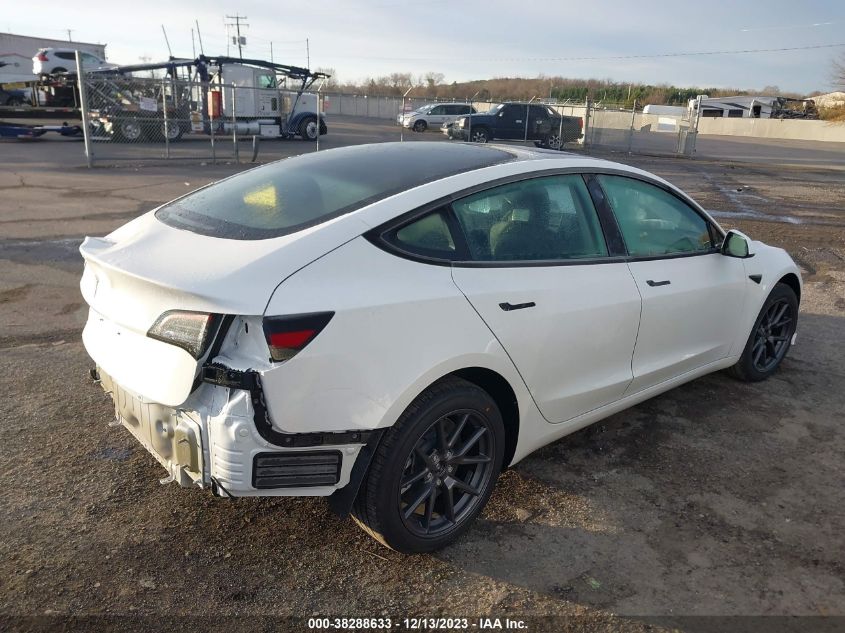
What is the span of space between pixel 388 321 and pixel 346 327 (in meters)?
0.18

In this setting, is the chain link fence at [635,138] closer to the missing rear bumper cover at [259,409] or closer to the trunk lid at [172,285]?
the trunk lid at [172,285]

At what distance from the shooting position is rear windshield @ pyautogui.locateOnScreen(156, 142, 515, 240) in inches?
111

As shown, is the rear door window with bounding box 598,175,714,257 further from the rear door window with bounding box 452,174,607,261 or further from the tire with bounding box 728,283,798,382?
the tire with bounding box 728,283,798,382

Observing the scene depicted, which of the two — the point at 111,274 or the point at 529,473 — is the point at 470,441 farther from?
the point at 111,274

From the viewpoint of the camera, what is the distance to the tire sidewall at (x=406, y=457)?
259 cm

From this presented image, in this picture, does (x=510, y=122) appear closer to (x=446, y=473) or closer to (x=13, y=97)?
(x=13, y=97)

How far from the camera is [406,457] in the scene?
2617 mm

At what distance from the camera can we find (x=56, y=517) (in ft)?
9.91

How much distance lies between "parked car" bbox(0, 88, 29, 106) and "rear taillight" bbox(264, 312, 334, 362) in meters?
30.3

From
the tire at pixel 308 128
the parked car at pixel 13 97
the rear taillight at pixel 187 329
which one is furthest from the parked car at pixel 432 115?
the rear taillight at pixel 187 329

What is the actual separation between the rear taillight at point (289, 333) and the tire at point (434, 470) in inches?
20.6

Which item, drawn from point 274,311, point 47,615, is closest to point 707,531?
point 274,311

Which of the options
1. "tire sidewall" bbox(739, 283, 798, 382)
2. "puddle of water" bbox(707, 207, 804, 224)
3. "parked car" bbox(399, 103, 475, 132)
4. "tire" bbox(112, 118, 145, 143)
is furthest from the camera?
"parked car" bbox(399, 103, 475, 132)

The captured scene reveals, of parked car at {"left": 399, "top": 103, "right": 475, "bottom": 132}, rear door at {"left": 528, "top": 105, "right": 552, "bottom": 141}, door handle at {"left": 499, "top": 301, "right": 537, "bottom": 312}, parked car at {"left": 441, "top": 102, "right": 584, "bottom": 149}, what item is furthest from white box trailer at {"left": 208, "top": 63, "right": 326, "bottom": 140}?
door handle at {"left": 499, "top": 301, "right": 537, "bottom": 312}
